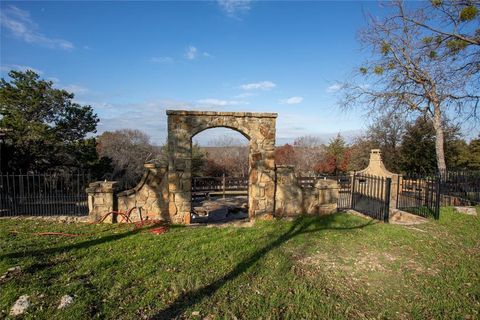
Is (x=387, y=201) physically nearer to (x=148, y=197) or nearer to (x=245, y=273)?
(x=245, y=273)

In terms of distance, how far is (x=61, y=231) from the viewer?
20.2 feet

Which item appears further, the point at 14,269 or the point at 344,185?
the point at 344,185

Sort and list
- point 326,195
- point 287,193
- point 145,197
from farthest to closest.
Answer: point 326,195 → point 287,193 → point 145,197

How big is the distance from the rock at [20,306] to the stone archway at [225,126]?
4.02 m

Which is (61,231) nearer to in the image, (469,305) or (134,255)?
(134,255)

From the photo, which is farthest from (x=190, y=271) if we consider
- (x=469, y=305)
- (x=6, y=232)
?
(x=6, y=232)

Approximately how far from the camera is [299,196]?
25.1 feet

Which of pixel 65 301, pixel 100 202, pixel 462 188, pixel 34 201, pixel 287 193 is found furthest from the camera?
pixel 462 188

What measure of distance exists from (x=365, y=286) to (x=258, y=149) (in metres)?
4.22

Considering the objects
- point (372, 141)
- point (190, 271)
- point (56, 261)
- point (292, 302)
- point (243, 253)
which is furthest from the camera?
point (372, 141)

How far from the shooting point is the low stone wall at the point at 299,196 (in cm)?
755

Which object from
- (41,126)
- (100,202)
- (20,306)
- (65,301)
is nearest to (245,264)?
(65,301)

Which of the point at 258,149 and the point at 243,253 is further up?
the point at 258,149

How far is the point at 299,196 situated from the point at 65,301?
5.81 metres
